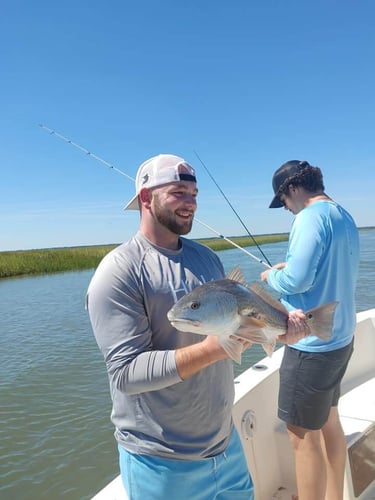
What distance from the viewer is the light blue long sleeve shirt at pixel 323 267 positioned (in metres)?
2.32

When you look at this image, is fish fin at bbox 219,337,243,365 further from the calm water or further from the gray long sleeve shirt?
the calm water

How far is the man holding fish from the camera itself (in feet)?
5.07

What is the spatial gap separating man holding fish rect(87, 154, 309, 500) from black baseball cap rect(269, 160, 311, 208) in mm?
977

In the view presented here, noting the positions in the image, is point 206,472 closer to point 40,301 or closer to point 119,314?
point 119,314

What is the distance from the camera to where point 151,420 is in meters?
1.66

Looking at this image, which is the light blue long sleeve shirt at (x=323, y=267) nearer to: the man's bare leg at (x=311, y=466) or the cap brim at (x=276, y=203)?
the cap brim at (x=276, y=203)

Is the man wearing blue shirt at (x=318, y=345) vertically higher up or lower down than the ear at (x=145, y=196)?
lower down

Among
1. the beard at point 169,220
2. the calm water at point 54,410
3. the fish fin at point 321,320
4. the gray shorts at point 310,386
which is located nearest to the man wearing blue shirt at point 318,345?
the gray shorts at point 310,386

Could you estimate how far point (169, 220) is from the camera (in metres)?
1.79

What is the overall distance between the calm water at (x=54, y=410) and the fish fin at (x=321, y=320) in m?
4.31

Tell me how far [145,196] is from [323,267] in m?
1.16

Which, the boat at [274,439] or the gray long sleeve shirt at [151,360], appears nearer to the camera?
the gray long sleeve shirt at [151,360]

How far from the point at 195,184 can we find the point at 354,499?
103 inches

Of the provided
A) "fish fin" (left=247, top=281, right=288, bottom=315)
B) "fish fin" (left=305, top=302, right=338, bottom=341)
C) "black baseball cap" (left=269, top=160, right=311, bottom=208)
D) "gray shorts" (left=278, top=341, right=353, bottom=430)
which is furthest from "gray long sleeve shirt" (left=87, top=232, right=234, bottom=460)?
"black baseball cap" (left=269, top=160, right=311, bottom=208)
